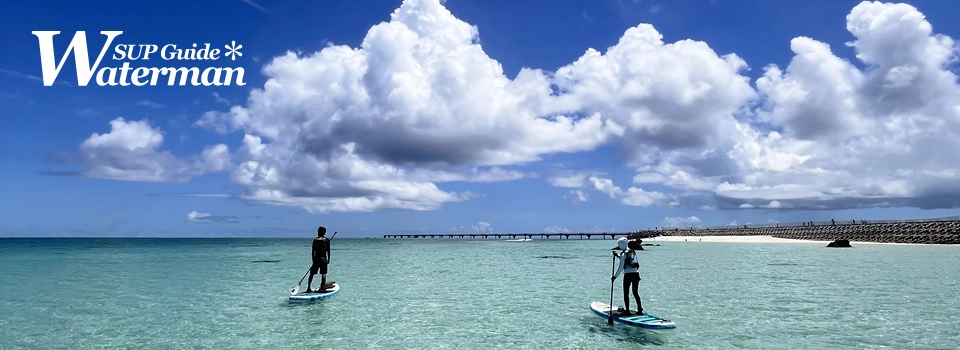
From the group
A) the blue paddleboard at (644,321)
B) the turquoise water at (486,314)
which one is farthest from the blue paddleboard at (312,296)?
the blue paddleboard at (644,321)

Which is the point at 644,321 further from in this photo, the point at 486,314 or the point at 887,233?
the point at 887,233

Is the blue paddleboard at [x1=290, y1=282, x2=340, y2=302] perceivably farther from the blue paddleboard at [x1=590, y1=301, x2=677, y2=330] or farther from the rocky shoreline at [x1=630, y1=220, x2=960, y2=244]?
the rocky shoreline at [x1=630, y1=220, x2=960, y2=244]

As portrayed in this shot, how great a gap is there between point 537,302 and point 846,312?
10.7 metres

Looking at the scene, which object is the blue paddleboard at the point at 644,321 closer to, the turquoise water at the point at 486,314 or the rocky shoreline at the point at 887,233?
the turquoise water at the point at 486,314

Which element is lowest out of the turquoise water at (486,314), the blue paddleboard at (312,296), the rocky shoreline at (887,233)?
the turquoise water at (486,314)

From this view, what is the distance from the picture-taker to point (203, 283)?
3112cm

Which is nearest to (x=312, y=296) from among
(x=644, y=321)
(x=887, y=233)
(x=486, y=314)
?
(x=486, y=314)

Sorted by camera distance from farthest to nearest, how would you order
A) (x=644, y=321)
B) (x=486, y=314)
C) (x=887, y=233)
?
(x=887, y=233) < (x=486, y=314) < (x=644, y=321)

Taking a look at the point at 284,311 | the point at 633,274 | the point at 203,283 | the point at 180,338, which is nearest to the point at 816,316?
the point at 633,274

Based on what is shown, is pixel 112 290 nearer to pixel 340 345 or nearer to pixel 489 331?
pixel 340 345

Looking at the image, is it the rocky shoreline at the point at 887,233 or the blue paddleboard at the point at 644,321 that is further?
the rocky shoreline at the point at 887,233

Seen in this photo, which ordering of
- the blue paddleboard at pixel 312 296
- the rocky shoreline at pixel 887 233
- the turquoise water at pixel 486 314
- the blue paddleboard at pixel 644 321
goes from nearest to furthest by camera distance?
the turquoise water at pixel 486 314 < the blue paddleboard at pixel 644 321 < the blue paddleboard at pixel 312 296 < the rocky shoreline at pixel 887 233

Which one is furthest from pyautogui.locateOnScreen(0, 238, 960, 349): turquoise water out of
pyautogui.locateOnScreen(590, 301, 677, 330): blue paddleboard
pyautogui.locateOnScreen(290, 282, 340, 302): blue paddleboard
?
pyautogui.locateOnScreen(290, 282, 340, 302): blue paddleboard

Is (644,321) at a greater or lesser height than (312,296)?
lesser
